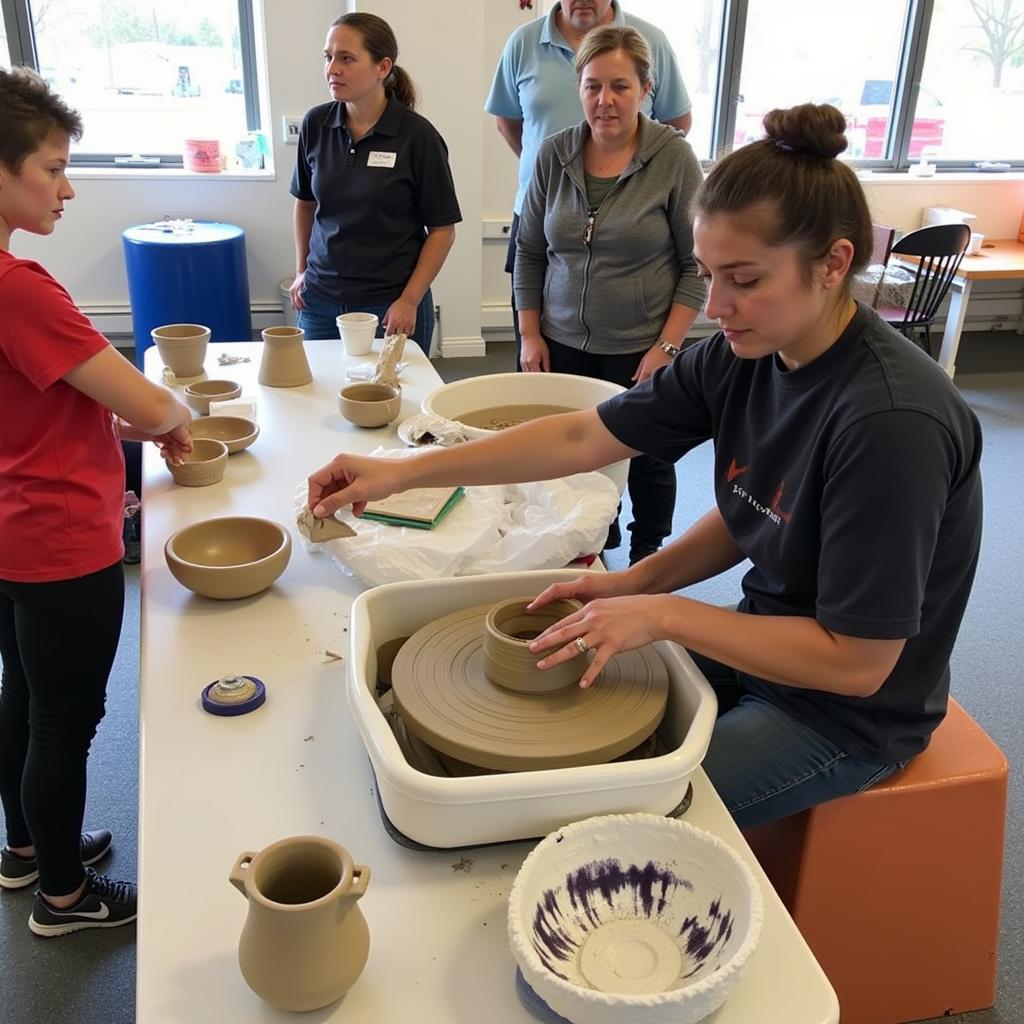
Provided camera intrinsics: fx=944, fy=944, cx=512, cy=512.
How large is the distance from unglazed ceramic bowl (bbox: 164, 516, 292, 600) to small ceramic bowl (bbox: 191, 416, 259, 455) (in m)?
0.42

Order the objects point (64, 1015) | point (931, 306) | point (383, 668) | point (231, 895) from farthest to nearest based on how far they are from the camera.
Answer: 1. point (931, 306)
2. point (64, 1015)
3. point (383, 668)
4. point (231, 895)

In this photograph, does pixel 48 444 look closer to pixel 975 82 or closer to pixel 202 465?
pixel 202 465

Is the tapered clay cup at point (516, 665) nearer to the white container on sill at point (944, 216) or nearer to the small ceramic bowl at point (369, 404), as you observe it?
the small ceramic bowl at point (369, 404)

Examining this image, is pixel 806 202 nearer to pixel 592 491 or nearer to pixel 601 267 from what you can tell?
pixel 592 491

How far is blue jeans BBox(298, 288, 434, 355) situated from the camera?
2.58m

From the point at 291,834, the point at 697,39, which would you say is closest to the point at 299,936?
the point at 291,834

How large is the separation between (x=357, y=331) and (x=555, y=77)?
1.09 meters

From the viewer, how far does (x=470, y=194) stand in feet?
14.4

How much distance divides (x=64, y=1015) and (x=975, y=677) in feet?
6.99

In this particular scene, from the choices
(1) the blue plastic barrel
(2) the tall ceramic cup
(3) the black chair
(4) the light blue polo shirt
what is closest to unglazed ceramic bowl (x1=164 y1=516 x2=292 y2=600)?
(2) the tall ceramic cup

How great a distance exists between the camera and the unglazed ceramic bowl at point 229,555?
1253 mm

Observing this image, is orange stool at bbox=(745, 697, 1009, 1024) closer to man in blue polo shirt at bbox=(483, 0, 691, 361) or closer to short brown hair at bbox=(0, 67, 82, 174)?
short brown hair at bbox=(0, 67, 82, 174)

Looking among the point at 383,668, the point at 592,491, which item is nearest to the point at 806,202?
the point at 592,491

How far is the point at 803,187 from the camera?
100cm
